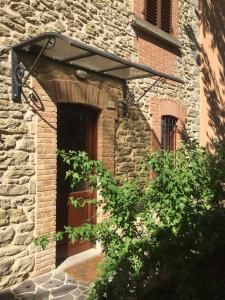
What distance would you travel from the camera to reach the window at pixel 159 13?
723cm

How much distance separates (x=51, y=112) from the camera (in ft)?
16.0

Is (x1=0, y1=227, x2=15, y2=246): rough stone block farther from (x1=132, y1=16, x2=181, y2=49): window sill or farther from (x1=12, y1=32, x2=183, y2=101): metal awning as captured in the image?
(x1=132, y1=16, x2=181, y2=49): window sill

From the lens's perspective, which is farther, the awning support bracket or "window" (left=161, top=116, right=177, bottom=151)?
"window" (left=161, top=116, right=177, bottom=151)

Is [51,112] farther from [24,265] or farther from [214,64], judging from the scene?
[214,64]

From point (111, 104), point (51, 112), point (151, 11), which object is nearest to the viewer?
point (51, 112)

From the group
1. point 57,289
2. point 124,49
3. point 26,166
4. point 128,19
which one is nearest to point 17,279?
point 57,289

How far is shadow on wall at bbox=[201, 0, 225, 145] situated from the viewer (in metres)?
9.39

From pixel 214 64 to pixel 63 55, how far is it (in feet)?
20.5

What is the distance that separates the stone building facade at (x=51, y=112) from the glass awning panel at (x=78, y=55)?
140 mm

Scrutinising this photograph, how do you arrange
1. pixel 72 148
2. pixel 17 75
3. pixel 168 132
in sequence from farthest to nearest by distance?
pixel 168 132
pixel 72 148
pixel 17 75

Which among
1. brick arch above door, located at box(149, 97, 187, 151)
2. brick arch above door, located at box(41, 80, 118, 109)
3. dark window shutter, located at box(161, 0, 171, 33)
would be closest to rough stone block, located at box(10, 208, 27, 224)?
brick arch above door, located at box(41, 80, 118, 109)

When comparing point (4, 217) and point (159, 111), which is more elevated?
point (159, 111)

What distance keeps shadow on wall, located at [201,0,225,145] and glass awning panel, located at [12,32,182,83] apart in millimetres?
4152

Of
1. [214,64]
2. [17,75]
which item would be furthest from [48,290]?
[214,64]
